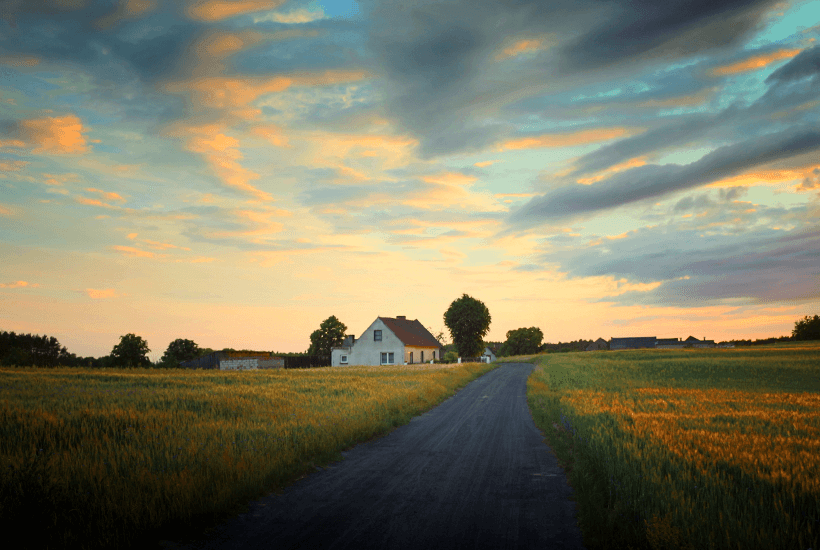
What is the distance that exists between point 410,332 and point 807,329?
13763 cm

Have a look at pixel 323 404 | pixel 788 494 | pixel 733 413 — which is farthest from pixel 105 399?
pixel 733 413

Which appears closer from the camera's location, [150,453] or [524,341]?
[150,453]

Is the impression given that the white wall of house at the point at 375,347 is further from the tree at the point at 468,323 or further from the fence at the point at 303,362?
the tree at the point at 468,323

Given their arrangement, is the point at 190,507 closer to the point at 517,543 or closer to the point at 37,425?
the point at 517,543

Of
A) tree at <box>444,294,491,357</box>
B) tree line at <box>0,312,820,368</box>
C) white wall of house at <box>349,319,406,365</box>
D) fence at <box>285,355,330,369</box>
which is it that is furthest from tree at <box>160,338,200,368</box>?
tree at <box>444,294,491,357</box>

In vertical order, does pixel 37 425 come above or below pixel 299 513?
above

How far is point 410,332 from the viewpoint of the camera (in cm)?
7912

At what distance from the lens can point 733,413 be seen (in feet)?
51.2

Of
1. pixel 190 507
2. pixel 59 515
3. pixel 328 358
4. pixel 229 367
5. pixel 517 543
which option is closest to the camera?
pixel 517 543

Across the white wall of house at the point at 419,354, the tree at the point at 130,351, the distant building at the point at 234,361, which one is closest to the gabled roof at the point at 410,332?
the white wall of house at the point at 419,354

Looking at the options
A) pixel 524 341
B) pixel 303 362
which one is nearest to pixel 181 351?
pixel 303 362

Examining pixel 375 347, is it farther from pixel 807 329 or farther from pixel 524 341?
pixel 807 329

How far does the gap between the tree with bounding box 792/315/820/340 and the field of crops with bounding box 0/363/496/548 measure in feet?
555

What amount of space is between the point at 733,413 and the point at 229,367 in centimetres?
6228
